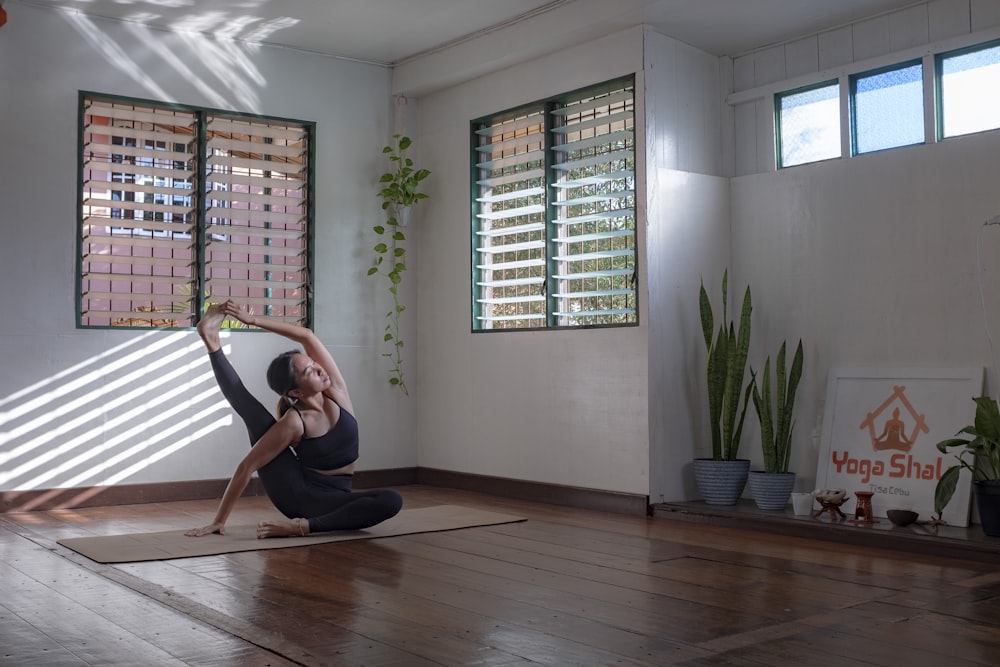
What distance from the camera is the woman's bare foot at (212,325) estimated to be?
448cm

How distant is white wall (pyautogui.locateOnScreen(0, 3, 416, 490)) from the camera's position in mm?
5660

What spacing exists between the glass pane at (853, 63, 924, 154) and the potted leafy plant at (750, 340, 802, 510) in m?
1.12

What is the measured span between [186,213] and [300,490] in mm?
2435

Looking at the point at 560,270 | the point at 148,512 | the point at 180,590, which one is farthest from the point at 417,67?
the point at 180,590

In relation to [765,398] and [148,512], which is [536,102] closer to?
[765,398]

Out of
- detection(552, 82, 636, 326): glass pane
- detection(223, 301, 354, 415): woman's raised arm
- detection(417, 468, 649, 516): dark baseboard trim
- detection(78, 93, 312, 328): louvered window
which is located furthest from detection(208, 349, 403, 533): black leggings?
detection(552, 82, 636, 326): glass pane

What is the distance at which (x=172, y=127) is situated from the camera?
6254 millimetres

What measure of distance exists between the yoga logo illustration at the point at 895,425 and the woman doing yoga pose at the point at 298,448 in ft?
7.80

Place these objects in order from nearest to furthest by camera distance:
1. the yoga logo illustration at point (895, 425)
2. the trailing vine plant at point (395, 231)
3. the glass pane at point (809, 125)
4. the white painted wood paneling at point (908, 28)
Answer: the yoga logo illustration at point (895, 425)
the white painted wood paneling at point (908, 28)
the glass pane at point (809, 125)
the trailing vine plant at point (395, 231)

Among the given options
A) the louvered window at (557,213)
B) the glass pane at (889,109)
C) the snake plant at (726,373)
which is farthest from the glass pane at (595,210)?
the glass pane at (889,109)

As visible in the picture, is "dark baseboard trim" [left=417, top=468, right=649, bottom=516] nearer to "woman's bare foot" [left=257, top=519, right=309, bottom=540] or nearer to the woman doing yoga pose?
the woman doing yoga pose

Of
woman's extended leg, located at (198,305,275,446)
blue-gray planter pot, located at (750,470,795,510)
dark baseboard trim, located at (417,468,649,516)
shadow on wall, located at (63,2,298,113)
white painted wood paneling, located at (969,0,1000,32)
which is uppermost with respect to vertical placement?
shadow on wall, located at (63,2,298,113)

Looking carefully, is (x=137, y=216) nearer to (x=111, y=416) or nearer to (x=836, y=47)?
(x=111, y=416)

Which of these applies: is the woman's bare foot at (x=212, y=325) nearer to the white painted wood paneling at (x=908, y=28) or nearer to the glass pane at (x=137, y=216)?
the glass pane at (x=137, y=216)
